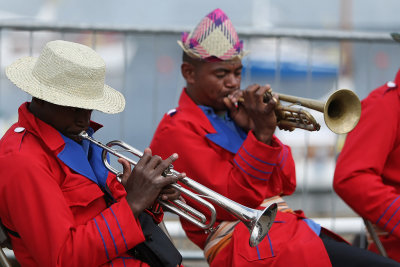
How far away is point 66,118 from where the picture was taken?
10.9 ft

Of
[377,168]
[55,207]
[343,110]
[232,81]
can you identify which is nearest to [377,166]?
[377,168]

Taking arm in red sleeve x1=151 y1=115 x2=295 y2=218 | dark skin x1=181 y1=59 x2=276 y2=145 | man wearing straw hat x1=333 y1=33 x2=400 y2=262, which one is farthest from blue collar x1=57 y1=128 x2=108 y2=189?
man wearing straw hat x1=333 y1=33 x2=400 y2=262

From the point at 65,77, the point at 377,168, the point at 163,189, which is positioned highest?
the point at 65,77

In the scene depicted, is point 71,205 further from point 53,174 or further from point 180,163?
point 180,163

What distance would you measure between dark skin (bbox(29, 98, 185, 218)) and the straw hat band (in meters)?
0.09

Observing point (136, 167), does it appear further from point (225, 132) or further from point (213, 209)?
point (225, 132)

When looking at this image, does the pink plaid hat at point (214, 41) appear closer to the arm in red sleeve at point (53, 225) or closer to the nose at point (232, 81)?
the nose at point (232, 81)

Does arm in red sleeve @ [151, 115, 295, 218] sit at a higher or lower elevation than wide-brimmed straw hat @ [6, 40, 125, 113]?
lower

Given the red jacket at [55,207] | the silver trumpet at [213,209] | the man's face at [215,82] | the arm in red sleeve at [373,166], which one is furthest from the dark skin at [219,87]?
the red jacket at [55,207]

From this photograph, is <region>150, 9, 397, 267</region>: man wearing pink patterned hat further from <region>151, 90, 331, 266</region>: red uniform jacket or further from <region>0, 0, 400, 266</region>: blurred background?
<region>0, 0, 400, 266</region>: blurred background

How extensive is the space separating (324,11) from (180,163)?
6.35 metres

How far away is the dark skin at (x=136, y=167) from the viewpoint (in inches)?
127

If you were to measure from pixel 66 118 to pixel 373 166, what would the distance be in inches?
68.9

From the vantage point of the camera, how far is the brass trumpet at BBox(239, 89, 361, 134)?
3885 millimetres
